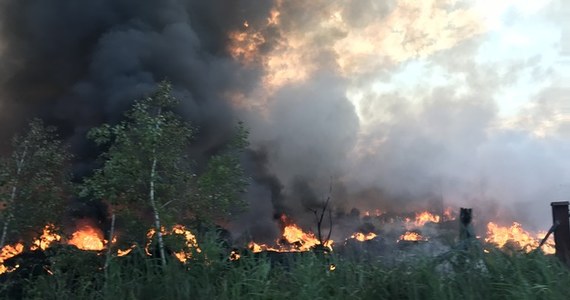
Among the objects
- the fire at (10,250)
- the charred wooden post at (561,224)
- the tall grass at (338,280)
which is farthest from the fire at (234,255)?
the fire at (10,250)

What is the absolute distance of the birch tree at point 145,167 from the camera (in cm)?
1284

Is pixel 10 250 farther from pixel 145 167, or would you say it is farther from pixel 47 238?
pixel 145 167

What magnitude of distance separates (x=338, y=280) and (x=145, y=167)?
27.4 feet

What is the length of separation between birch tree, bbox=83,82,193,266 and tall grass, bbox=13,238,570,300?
4.89 meters

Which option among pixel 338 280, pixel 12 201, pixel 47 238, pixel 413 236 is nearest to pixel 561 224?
pixel 338 280

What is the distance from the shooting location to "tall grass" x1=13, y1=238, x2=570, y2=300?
237 inches

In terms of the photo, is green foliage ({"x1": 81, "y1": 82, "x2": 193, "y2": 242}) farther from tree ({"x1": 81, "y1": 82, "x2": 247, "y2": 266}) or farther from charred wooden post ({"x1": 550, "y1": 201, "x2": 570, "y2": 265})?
charred wooden post ({"x1": 550, "y1": 201, "x2": 570, "y2": 265})

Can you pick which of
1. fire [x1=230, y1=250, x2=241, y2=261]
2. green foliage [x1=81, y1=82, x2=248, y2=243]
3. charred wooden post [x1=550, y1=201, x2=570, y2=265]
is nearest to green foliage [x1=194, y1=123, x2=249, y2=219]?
green foliage [x1=81, y1=82, x2=248, y2=243]

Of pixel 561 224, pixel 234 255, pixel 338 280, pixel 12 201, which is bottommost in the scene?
pixel 338 280

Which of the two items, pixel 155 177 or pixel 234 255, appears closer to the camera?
pixel 234 255

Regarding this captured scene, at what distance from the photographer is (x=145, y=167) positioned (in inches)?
531

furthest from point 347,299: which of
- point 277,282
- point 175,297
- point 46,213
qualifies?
point 46,213

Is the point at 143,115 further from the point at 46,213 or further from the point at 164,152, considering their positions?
the point at 46,213

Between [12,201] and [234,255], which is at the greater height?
[12,201]
